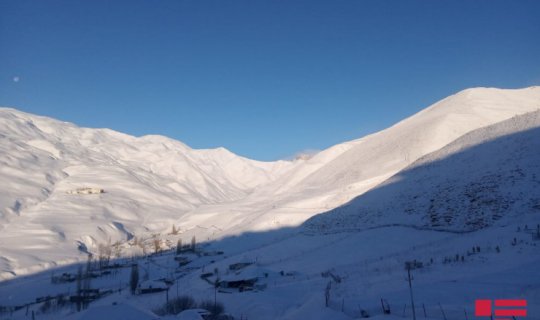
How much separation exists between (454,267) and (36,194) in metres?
161

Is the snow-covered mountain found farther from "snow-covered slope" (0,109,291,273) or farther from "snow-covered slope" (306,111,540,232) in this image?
"snow-covered slope" (306,111,540,232)

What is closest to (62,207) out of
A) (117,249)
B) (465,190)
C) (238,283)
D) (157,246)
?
(117,249)

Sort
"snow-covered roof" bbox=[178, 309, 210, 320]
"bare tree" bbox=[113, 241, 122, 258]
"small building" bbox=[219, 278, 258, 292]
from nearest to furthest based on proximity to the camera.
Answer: "snow-covered roof" bbox=[178, 309, 210, 320]
"small building" bbox=[219, 278, 258, 292]
"bare tree" bbox=[113, 241, 122, 258]

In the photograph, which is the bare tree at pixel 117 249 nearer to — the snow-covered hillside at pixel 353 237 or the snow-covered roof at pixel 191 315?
the snow-covered hillside at pixel 353 237

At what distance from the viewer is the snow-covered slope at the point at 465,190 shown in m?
38.1

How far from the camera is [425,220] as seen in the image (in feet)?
143

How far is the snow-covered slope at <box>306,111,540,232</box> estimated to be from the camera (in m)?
38.1

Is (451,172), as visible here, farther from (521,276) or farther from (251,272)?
(521,276)

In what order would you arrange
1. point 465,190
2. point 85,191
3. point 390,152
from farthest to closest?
1. point 85,191
2. point 390,152
3. point 465,190

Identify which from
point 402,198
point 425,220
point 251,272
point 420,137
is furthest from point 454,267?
point 420,137

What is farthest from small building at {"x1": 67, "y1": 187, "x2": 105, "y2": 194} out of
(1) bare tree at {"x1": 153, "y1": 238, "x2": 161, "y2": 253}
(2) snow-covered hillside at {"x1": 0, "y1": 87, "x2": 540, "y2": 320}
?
(1) bare tree at {"x1": 153, "y1": 238, "x2": 161, "y2": 253}

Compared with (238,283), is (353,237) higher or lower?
higher

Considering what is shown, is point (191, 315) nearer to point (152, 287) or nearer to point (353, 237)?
point (152, 287)

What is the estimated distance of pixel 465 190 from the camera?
45156mm
